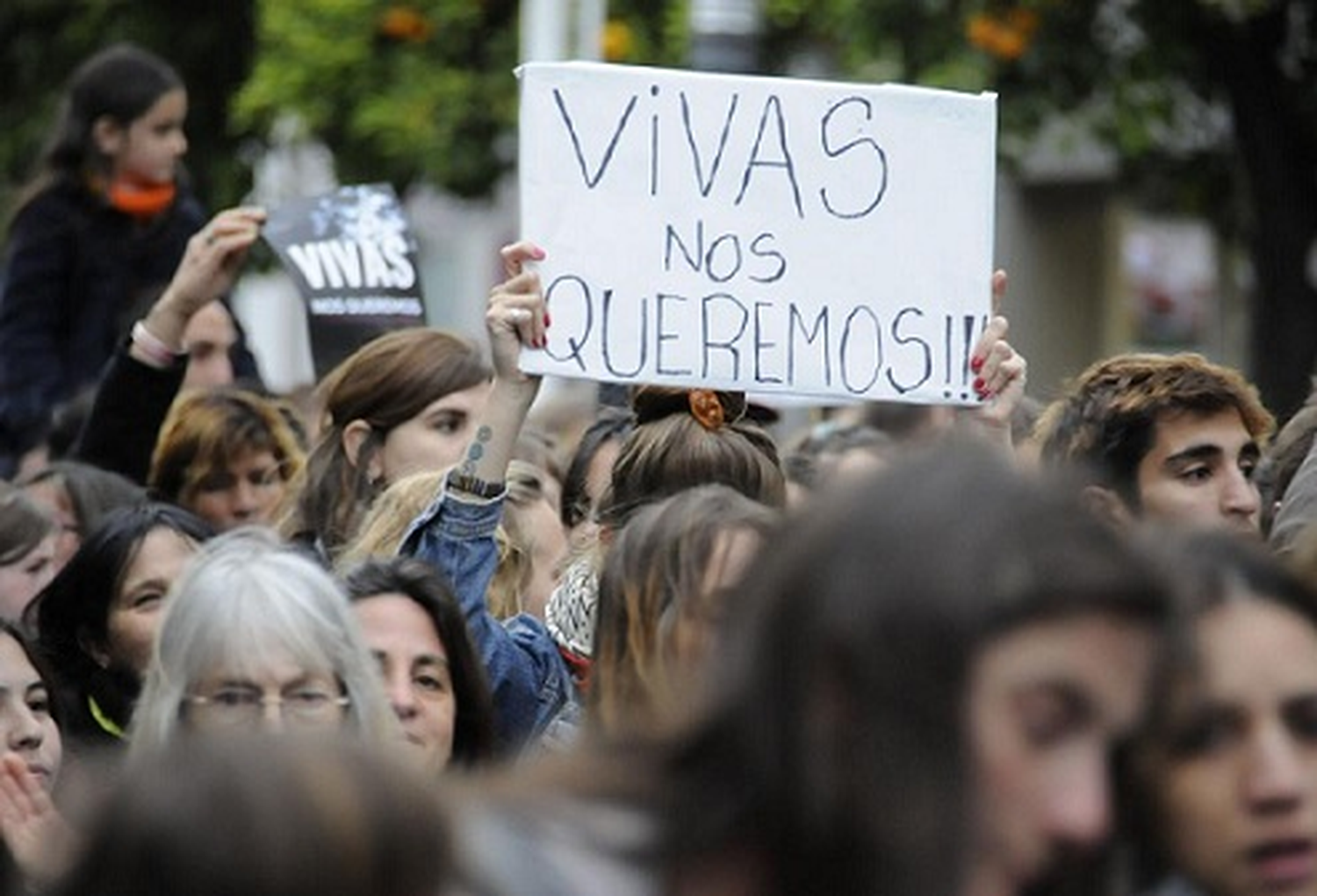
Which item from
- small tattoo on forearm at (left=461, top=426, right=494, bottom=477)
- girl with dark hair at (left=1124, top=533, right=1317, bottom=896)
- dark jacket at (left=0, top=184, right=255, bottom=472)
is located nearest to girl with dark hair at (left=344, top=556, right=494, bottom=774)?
small tattoo on forearm at (left=461, top=426, right=494, bottom=477)

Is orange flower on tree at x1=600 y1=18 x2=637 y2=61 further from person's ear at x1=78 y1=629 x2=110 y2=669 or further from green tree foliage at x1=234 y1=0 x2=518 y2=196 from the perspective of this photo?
person's ear at x1=78 y1=629 x2=110 y2=669

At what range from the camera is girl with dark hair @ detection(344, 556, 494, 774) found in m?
5.02

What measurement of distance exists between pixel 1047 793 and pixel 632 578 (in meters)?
1.78

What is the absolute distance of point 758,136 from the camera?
5.88 meters

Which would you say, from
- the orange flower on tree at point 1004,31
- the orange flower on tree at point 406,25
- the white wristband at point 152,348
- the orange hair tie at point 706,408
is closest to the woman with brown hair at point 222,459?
the white wristband at point 152,348

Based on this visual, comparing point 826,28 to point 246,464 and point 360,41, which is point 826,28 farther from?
point 246,464

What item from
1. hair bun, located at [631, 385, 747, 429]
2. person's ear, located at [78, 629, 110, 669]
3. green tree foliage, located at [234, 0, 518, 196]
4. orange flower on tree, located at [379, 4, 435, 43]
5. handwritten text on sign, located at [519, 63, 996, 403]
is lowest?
person's ear, located at [78, 629, 110, 669]

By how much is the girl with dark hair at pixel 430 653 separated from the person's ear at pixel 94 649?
1333mm

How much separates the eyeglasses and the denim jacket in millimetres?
687

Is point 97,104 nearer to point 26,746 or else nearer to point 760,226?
point 760,226

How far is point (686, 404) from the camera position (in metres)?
5.96

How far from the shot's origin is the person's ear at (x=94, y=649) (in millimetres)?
6281

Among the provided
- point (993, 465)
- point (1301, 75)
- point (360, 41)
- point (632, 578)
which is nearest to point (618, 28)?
point (360, 41)

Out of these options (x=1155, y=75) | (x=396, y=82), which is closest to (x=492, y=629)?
(x=1155, y=75)
